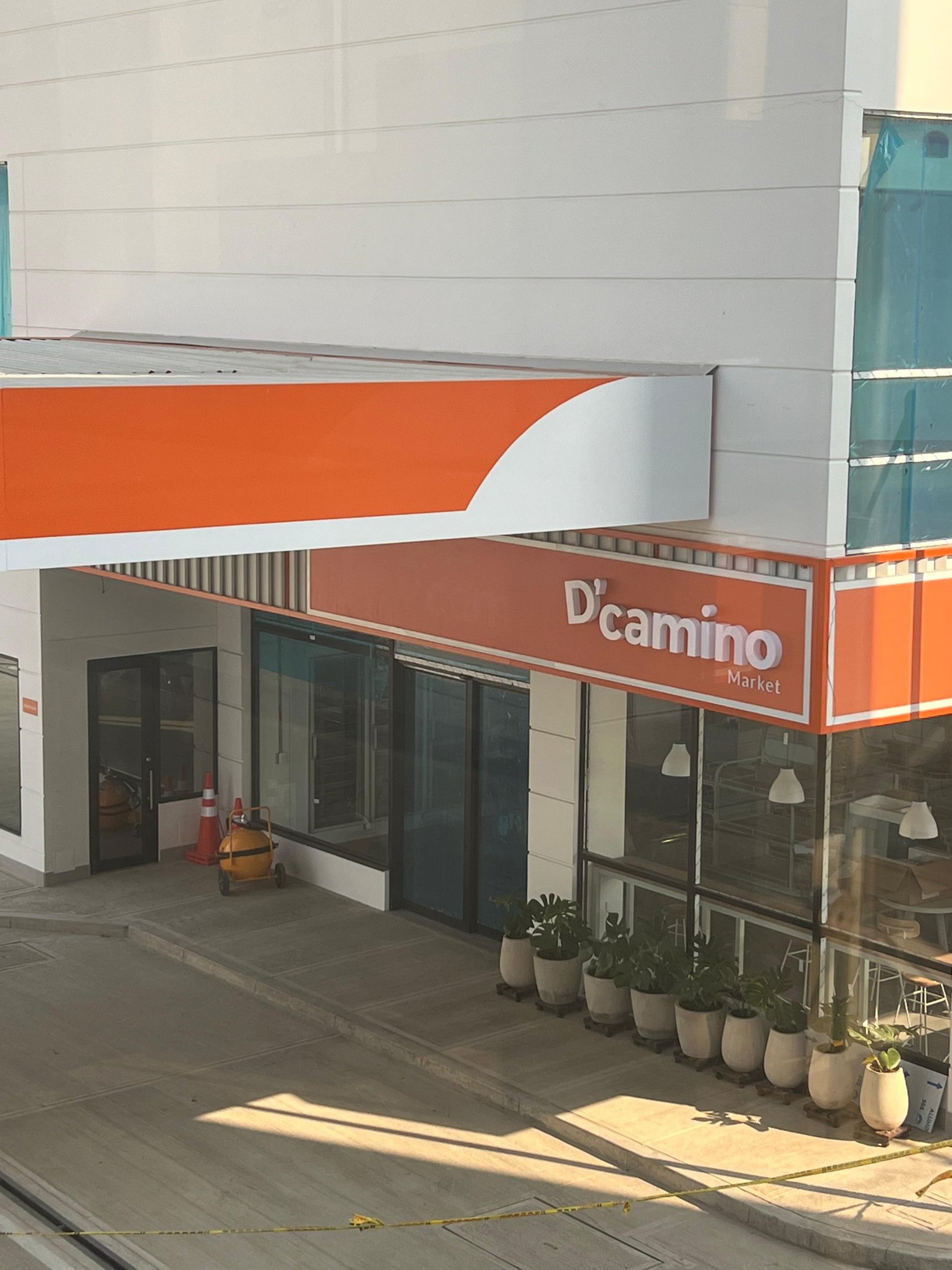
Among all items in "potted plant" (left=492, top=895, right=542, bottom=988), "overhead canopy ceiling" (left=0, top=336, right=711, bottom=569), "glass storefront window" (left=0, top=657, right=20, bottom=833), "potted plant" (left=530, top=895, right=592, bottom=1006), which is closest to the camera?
"overhead canopy ceiling" (left=0, top=336, right=711, bottom=569)

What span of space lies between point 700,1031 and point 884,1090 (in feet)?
4.76

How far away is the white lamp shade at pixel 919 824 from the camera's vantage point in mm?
11008

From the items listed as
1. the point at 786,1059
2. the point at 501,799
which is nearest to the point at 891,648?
the point at 786,1059

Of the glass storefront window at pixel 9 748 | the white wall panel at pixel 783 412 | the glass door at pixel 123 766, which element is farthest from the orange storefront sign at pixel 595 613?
the glass storefront window at pixel 9 748

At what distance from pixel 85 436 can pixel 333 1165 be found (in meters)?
5.28

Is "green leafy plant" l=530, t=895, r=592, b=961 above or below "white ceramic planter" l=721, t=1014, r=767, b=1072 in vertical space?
above

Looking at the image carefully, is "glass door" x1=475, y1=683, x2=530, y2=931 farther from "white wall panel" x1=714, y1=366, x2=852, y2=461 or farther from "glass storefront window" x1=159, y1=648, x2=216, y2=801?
"white wall panel" x1=714, y1=366, x2=852, y2=461

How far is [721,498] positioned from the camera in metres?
9.57

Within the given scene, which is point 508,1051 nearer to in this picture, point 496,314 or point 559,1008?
point 559,1008

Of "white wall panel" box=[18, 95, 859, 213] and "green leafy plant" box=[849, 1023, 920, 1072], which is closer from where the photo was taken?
"white wall panel" box=[18, 95, 859, 213]

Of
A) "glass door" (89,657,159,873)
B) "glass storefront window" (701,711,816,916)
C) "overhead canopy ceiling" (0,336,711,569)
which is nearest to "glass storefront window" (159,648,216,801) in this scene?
"glass door" (89,657,159,873)

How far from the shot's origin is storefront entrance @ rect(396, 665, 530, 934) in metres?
14.0

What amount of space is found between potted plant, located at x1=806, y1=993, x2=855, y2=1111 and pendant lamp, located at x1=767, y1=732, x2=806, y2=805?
136 cm

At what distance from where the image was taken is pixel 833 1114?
10.8m
